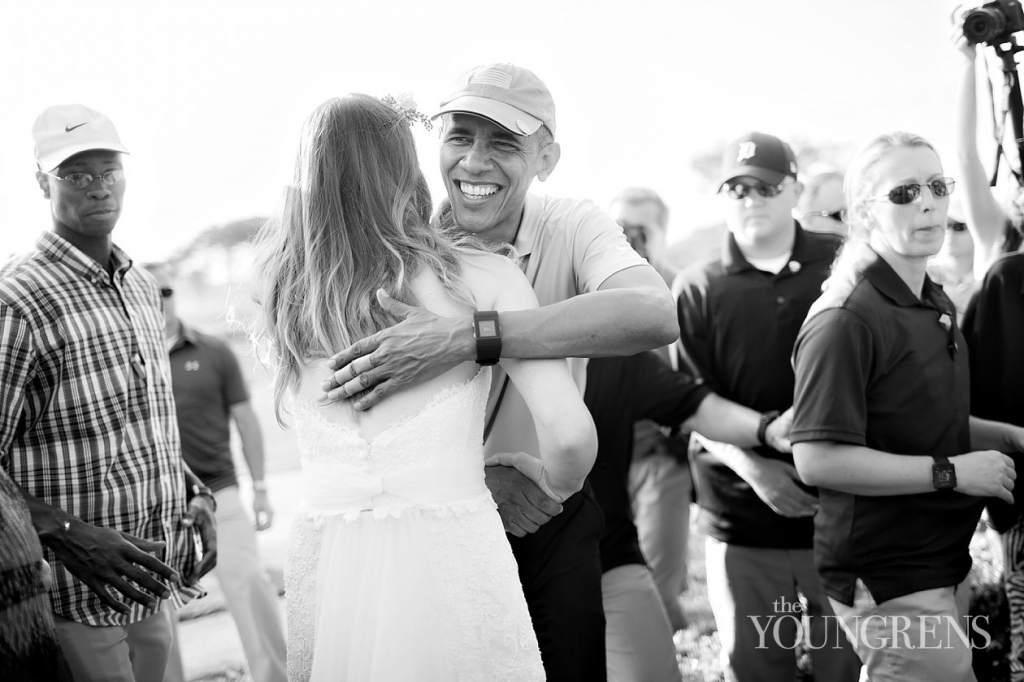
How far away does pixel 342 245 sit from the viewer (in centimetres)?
205

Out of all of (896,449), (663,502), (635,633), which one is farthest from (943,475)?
(663,502)

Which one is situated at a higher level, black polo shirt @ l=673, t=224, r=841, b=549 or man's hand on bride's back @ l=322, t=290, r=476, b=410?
man's hand on bride's back @ l=322, t=290, r=476, b=410

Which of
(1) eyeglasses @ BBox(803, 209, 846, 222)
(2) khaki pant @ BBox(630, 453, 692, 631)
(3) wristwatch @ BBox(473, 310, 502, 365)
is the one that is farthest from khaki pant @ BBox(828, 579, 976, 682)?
(1) eyeglasses @ BBox(803, 209, 846, 222)

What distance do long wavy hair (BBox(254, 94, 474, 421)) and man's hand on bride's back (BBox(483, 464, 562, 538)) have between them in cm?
51

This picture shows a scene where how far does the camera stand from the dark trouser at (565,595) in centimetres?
249

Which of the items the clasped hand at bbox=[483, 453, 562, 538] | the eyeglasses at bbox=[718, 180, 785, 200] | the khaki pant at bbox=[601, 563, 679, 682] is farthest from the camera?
the eyeglasses at bbox=[718, 180, 785, 200]

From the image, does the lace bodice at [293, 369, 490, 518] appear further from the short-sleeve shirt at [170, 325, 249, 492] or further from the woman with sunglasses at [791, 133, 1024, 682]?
the short-sleeve shirt at [170, 325, 249, 492]

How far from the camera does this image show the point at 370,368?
193 centimetres

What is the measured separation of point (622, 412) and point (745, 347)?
1.89 ft

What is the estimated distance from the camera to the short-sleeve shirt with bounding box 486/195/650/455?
98.0 inches

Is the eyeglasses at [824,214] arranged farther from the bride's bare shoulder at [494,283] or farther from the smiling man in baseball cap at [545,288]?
the bride's bare shoulder at [494,283]

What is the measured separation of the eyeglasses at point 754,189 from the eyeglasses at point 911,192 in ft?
3.04

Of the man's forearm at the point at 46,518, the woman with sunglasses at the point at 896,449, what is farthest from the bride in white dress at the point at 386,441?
the woman with sunglasses at the point at 896,449

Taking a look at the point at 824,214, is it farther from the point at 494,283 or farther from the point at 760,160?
the point at 494,283
